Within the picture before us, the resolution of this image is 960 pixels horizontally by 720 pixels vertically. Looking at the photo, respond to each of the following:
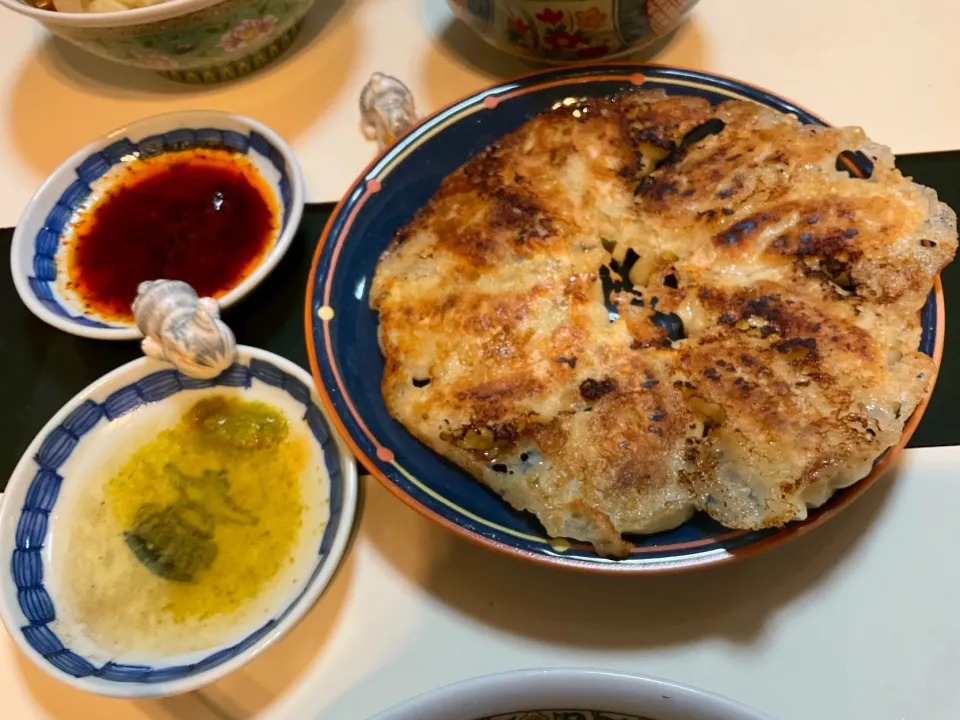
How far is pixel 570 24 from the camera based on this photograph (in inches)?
60.1

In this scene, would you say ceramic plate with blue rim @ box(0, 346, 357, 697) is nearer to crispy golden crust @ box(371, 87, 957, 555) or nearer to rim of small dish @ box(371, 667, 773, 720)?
crispy golden crust @ box(371, 87, 957, 555)

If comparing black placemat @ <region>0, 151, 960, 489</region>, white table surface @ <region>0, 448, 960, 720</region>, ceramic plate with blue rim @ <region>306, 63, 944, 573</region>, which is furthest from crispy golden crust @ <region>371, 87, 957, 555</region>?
black placemat @ <region>0, 151, 960, 489</region>

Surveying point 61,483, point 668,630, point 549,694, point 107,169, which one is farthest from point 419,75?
point 549,694

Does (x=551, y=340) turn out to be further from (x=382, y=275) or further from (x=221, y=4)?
(x=221, y=4)

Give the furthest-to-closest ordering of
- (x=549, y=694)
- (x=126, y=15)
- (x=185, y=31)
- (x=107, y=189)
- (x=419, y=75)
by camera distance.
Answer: (x=419, y=75) → (x=107, y=189) → (x=185, y=31) → (x=126, y=15) → (x=549, y=694)

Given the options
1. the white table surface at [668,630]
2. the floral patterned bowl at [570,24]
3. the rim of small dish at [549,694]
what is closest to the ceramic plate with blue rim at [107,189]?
the floral patterned bowl at [570,24]

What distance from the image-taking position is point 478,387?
1177mm

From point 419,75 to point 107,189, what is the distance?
32.9 inches

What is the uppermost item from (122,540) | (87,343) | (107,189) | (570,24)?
(570,24)

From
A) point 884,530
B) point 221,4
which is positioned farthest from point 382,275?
point 884,530

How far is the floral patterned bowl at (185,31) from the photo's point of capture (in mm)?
1518

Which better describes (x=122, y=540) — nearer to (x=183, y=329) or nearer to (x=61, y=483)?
(x=61, y=483)

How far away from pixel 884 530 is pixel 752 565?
0.24 meters

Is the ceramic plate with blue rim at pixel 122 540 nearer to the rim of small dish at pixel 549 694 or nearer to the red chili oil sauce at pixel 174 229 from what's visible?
the red chili oil sauce at pixel 174 229
